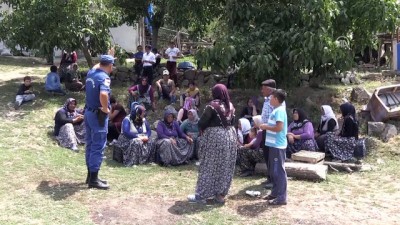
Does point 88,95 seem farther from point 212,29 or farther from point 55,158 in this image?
point 212,29

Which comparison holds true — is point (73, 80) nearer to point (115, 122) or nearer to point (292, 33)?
point (115, 122)

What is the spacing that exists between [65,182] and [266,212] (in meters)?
2.74

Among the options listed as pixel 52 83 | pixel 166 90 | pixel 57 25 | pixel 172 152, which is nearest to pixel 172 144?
pixel 172 152

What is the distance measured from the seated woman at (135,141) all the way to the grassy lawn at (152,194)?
212 mm

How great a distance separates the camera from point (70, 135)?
9078mm

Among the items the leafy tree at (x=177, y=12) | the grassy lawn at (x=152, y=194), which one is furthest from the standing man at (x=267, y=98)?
the leafy tree at (x=177, y=12)

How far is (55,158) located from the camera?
8203 millimetres

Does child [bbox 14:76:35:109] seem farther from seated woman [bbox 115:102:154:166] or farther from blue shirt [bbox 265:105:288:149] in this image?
blue shirt [bbox 265:105:288:149]

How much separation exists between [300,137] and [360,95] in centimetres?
344

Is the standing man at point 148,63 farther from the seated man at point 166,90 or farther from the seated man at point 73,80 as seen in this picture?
the seated man at point 73,80

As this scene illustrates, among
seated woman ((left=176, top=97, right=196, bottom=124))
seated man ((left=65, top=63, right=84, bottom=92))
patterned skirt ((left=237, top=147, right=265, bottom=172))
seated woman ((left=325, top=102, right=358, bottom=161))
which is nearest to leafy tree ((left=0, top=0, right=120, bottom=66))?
seated man ((left=65, top=63, right=84, bottom=92))

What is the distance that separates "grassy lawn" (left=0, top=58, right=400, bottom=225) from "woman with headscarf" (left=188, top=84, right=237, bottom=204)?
21cm

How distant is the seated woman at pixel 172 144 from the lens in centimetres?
841

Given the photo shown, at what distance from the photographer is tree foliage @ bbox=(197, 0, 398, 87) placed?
9523 millimetres
